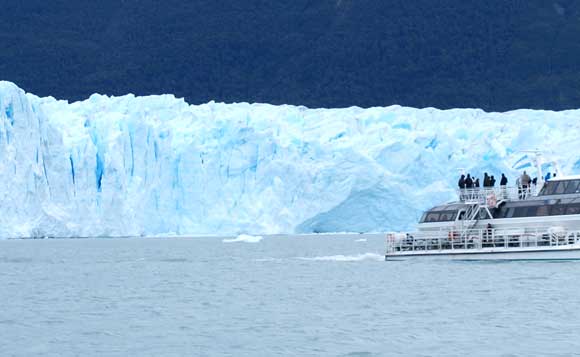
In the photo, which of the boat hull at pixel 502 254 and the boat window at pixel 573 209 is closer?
the boat hull at pixel 502 254

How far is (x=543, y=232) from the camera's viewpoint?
1380 inches

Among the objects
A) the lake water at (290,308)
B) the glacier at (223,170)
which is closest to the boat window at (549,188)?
the lake water at (290,308)

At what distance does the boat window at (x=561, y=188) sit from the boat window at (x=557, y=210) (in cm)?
76

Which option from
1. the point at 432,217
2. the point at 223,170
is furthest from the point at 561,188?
the point at 223,170

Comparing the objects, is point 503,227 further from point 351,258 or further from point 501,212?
point 351,258

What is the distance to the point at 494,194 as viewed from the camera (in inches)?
1444

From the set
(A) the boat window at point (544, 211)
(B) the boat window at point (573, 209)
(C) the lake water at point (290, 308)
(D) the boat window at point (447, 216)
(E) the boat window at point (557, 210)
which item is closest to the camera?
(C) the lake water at point (290, 308)

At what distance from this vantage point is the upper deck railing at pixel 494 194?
120 ft

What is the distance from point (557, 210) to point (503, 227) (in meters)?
1.64

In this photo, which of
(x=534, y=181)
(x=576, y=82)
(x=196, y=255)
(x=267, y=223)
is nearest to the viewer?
(x=534, y=181)

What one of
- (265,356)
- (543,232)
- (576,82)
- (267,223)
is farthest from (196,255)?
(576,82)

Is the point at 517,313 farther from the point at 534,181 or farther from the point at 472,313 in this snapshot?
the point at 534,181

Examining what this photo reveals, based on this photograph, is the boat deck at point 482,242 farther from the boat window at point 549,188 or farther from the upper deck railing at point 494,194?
the boat window at point 549,188

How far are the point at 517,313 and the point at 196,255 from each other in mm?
22706
